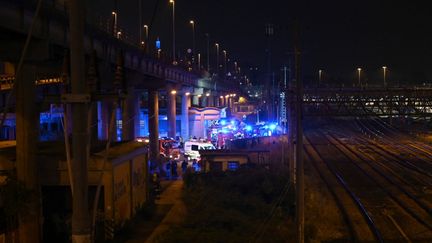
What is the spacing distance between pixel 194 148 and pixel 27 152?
27.4 meters

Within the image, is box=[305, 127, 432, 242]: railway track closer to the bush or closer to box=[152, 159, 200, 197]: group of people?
the bush

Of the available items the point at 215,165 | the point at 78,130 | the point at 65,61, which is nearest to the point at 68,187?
the point at 65,61

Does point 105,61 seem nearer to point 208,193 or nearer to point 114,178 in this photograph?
A: point 208,193

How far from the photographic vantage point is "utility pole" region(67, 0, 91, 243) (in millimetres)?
6504

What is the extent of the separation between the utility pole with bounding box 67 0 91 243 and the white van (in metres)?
37.3

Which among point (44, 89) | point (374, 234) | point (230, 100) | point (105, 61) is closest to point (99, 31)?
point (105, 61)

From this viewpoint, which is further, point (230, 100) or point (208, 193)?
point (230, 100)

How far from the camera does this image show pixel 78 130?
260 inches

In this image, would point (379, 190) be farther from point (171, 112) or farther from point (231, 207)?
point (171, 112)

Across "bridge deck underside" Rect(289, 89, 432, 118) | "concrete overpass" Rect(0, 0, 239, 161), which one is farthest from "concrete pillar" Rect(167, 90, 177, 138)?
"bridge deck underside" Rect(289, 89, 432, 118)

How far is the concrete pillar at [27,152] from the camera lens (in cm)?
1761

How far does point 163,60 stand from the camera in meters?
44.6

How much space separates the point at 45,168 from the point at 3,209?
6.31 feet

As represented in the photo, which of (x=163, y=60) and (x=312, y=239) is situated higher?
(x=163, y=60)
